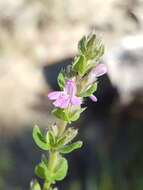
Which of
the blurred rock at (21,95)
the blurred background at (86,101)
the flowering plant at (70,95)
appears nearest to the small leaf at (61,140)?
the flowering plant at (70,95)

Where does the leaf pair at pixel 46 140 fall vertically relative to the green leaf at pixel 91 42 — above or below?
below

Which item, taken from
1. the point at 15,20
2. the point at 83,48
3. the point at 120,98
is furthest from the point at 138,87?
the point at 83,48

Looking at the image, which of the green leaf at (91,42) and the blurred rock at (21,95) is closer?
the green leaf at (91,42)

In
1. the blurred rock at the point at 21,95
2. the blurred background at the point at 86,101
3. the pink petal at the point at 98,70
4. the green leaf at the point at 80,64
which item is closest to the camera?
the green leaf at the point at 80,64

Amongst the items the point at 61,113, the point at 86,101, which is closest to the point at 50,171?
the point at 61,113

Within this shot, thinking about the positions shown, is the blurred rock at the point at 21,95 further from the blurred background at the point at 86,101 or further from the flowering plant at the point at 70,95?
the flowering plant at the point at 70,95

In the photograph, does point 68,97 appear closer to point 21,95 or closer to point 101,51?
point 101,51

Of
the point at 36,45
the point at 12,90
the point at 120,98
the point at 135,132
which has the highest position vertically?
the point at 36,45

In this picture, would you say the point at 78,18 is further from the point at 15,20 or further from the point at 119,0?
the point at 119,0
